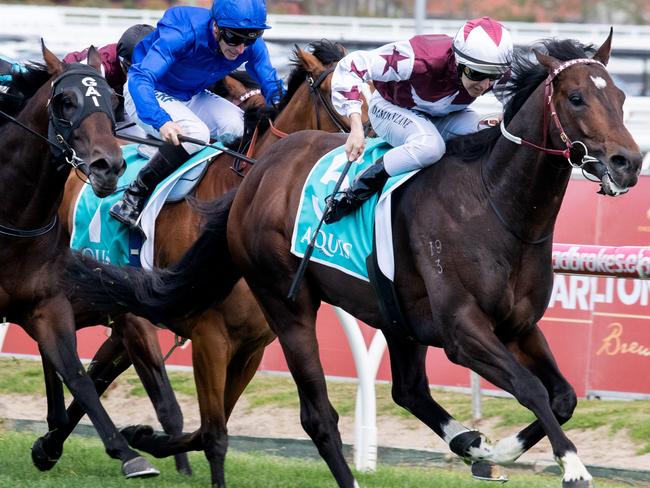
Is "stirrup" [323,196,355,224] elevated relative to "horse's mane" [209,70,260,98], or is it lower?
elevated

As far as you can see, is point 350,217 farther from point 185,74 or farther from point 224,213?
point 185,74

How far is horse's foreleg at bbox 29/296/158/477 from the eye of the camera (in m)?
5.45

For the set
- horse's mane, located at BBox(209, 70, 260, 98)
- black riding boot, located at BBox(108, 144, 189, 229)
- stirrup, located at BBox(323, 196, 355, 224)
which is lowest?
black riding boot, located at BBox(108, 144, 189, 229)

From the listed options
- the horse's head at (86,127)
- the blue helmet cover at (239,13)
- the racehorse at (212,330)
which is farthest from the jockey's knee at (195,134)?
the horse's head at (86,127)

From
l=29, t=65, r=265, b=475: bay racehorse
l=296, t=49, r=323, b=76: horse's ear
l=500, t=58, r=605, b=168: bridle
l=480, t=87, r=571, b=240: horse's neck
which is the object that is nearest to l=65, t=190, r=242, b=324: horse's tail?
l=29, t=65, r=265, b=475: bay racehorse

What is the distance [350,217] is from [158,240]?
141cm

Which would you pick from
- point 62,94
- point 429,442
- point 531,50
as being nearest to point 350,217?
point 531,50

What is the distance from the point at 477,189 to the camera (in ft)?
16.1

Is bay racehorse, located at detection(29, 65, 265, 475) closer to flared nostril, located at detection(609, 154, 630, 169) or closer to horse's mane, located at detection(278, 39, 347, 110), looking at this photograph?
horse's mane, located at detection(278, 39, 347, 110)

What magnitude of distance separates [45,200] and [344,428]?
9.01ft

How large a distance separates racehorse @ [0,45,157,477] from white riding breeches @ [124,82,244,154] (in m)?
0.61

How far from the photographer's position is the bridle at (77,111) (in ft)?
17.8

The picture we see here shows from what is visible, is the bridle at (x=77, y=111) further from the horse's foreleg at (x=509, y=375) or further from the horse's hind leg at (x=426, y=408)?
Answer: the horse's foreleg at (x=509, y=375)

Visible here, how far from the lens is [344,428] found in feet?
25.2
